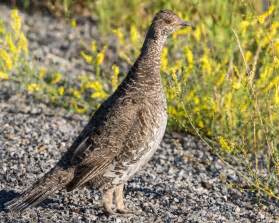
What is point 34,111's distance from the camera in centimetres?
786

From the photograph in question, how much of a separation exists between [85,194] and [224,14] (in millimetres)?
2979

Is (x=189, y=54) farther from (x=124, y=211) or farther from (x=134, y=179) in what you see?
(x=124, y=211)

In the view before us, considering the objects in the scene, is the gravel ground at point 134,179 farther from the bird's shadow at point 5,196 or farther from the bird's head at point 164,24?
the bird's head at point 164,24

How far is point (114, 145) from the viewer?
5.40 metres

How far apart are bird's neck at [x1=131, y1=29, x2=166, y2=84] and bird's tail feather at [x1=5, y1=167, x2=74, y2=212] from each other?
909 mm

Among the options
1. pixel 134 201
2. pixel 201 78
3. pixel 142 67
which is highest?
pixel 142 67

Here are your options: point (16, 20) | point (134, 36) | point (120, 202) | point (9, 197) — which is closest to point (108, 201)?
point (120, 202)

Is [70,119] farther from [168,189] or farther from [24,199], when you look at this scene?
[24,199]

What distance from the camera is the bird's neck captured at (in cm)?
562

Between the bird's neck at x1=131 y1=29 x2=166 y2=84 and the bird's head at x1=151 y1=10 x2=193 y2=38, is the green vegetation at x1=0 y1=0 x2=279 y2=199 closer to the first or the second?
the bird's head at x1=151 y1=10 x2=193 y2=38

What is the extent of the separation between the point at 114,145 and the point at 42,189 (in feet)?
2.05

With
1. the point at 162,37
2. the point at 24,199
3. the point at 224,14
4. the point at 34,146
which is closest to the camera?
the point at 24,199

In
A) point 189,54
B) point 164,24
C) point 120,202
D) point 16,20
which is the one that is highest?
point 164,24

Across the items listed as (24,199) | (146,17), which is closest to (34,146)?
(24,199)
